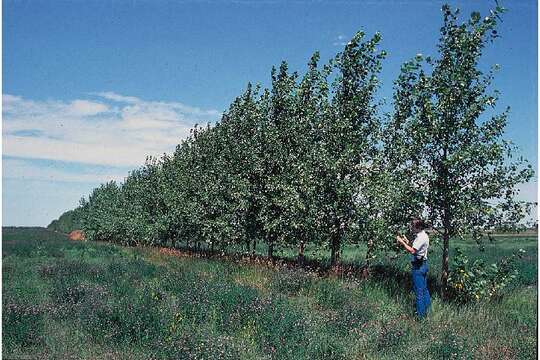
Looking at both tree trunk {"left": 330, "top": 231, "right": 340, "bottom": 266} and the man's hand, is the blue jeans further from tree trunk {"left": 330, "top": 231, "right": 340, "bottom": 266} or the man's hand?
tree trunk {"left": 330, "top": 231, "right": 340, "bottom": 266}

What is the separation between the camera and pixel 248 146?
18.4m

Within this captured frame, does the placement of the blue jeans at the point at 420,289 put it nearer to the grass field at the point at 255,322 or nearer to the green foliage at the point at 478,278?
the grass field at the point at 255,322

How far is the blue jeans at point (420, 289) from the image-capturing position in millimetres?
9480

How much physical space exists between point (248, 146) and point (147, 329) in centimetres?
1181

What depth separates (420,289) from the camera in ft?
31.4

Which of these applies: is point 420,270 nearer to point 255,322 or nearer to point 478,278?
point 478,278

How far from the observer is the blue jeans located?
9480mm

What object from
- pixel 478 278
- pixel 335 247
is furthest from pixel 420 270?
pixel 335 247

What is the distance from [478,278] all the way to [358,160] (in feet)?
15.2

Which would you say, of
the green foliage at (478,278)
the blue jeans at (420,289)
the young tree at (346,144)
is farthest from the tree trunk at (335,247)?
the blue jeans at (420,289)

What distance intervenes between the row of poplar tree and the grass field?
7.07 feet

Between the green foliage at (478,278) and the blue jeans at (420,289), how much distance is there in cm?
136

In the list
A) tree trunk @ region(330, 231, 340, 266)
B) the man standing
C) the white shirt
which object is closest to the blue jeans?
the man standing

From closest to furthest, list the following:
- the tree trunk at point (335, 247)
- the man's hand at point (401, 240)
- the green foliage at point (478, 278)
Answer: the man's hand at point (401, 240) < the green foliage at point (478, 278) < the tree trunk at point (335, 247)
